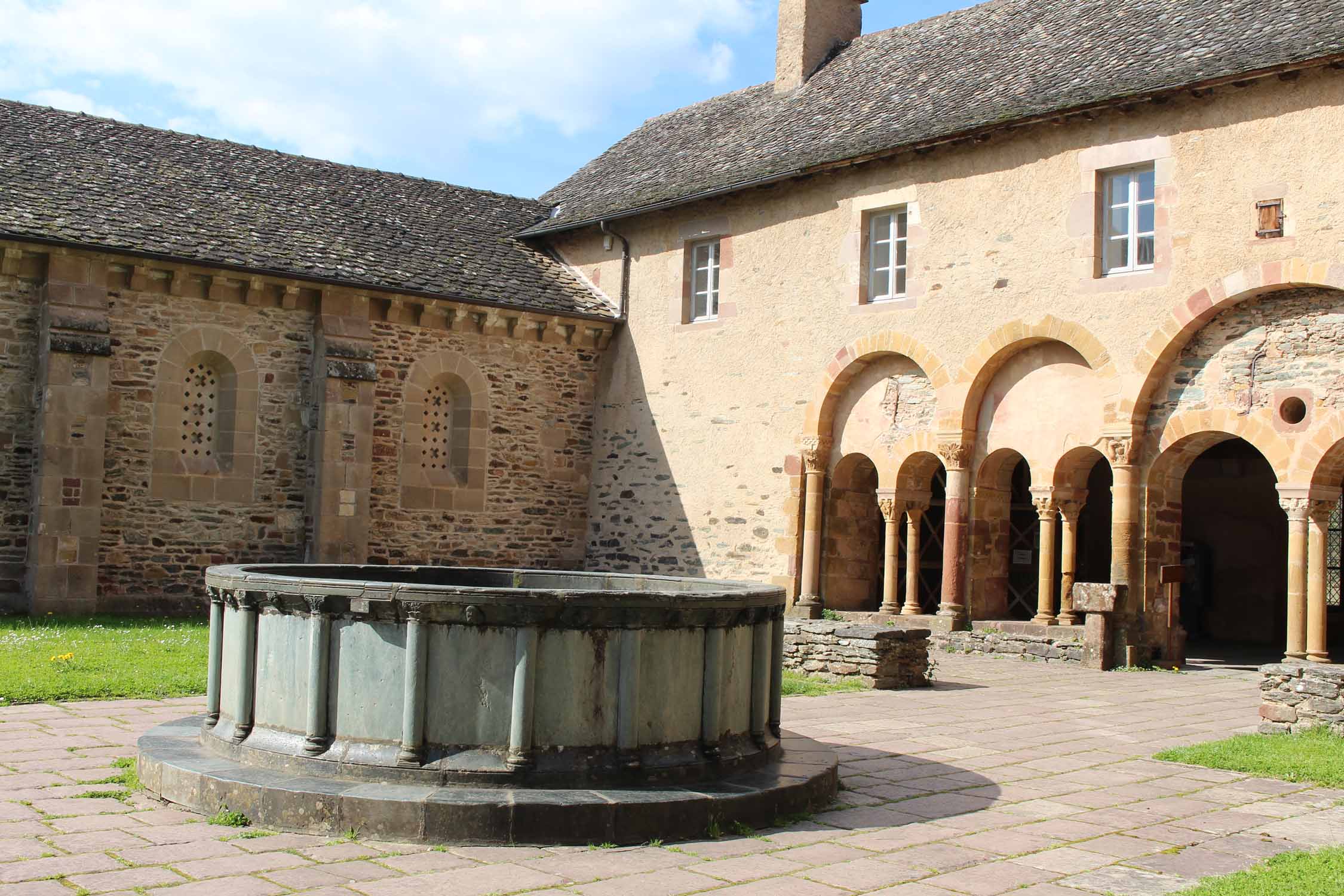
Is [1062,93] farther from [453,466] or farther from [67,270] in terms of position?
[67,270]

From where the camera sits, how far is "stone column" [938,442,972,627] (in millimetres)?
16000

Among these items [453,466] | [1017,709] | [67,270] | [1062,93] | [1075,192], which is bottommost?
[1017,709]

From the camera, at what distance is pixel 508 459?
20.2 metres

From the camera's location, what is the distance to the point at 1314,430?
13.1 metres

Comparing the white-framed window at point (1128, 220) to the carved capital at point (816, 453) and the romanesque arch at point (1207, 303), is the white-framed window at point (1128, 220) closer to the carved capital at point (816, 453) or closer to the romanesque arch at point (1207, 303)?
the romanesque arch at point (1207, 303)

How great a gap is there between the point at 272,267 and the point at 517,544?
5.58m

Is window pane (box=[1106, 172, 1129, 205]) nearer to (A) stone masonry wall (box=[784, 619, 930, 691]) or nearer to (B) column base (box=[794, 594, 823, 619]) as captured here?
(A) stone masonry wall (box=[784, 619, 930, 691])

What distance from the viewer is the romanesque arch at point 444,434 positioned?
755 inches

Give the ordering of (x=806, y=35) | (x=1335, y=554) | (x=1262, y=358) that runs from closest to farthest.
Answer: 1. (x=1262, y=358)
2. (x=1335, y=554)
3. (x=806, y=35)

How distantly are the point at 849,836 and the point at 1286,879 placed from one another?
1788mm

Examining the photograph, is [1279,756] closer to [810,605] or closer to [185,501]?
[810,605]

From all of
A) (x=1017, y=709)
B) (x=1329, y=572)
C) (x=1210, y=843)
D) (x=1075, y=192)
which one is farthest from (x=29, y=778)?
(x=1329, y=572)

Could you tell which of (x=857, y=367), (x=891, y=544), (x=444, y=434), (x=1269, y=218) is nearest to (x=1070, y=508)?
(x=891, y=544)

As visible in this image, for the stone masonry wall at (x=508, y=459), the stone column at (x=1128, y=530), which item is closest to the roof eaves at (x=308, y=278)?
the stone masonry wall at (x=508, y=459)
